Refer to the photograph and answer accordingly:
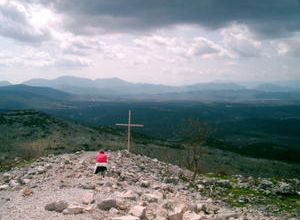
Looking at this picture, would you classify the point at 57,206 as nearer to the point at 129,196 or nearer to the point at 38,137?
the point at 129,196

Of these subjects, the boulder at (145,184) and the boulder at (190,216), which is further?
the boulder at (145,184)

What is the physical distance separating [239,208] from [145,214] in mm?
8075

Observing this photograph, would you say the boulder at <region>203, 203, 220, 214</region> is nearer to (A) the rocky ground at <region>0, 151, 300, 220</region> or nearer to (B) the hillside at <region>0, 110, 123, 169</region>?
(A) the rocky ground at <region>0, 151, 300, 220</region>

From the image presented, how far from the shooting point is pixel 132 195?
15758 mm

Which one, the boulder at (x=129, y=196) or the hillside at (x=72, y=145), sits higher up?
the boulder at (x=129, y=196)

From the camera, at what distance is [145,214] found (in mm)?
13055

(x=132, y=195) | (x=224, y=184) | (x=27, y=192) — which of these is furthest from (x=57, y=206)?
(x=224, y=184)

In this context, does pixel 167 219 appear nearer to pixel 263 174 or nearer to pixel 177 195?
pixel 177 195

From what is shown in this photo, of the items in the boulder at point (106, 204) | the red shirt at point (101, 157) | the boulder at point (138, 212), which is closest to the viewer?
the boulder at point (138, 212)

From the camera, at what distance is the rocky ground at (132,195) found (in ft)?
44.7

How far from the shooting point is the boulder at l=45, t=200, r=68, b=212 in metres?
13.7

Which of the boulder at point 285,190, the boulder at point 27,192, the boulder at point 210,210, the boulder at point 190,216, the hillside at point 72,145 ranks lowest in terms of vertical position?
the hillside at point 72,145

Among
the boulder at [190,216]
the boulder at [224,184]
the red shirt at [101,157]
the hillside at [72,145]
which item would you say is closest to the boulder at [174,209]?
the boulder at [190,216]

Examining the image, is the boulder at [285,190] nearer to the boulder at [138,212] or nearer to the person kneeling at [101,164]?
the person kneeling at [101,164]
